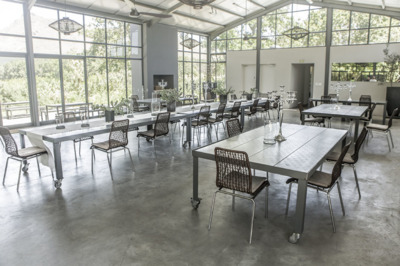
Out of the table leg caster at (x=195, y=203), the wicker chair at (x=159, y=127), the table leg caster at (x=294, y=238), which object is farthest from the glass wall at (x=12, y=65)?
the table leg caster at (x=294, y=238)

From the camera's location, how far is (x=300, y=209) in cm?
299

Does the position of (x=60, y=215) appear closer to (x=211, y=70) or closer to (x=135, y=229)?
(x=135, y=229)

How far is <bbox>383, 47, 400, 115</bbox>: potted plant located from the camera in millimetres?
11297

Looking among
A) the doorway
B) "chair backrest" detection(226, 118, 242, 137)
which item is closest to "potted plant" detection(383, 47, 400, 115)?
the doorway

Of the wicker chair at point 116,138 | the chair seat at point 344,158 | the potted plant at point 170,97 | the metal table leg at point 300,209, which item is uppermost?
the potted plant at point 170,97

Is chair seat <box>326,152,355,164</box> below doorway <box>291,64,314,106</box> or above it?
below

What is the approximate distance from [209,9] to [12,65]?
797cm

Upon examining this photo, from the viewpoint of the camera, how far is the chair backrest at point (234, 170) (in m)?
3.06

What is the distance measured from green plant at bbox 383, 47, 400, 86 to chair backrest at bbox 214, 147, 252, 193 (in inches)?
438

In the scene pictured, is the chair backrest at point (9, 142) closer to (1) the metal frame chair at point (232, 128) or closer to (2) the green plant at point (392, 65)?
(1) the metal frame chair at point (232, 128)

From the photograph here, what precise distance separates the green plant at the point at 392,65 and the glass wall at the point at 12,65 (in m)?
12.5

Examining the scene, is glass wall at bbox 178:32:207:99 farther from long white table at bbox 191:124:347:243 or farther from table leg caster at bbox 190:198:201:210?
table leg caster at bbox 190:198:201:210

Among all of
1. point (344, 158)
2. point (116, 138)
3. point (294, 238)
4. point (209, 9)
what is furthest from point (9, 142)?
point (209, 9)

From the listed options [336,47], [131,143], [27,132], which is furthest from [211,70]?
[27,132]
